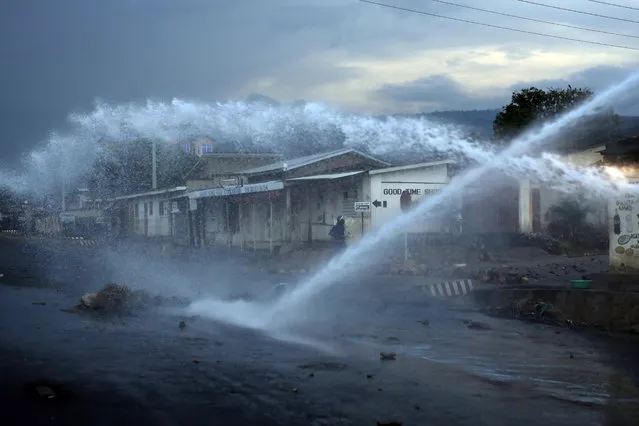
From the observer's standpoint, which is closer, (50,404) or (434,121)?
(50,404)

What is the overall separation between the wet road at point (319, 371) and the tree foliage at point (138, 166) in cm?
4471

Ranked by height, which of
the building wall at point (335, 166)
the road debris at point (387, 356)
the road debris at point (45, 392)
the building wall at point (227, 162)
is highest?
the building wall at point (227, 162)

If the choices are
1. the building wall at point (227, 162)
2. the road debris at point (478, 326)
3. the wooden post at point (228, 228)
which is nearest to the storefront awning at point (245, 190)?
the wooden post at point (228, 228)

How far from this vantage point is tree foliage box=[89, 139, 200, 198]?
61.8 m

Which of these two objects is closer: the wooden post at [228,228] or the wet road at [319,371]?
the wet road at [319,371]

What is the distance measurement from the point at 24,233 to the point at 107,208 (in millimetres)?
20795

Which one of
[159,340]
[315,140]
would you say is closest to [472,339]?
[159,340]

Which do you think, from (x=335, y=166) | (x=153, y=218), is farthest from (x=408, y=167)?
(x=153, y=218)

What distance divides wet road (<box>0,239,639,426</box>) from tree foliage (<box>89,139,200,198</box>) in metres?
44.7

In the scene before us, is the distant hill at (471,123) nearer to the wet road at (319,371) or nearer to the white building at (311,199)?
the white building at (311,199)

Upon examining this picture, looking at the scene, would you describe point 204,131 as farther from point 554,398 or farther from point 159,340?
point 554,398

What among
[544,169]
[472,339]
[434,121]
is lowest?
[472,339]

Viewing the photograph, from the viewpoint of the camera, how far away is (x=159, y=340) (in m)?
13.0

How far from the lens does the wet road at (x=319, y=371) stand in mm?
8164
